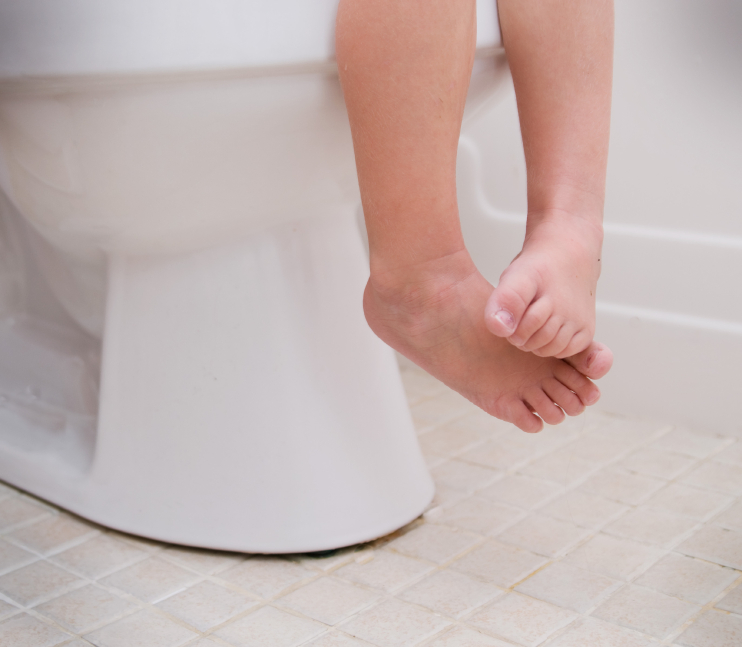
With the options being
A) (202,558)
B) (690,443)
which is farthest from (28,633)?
(690,443)

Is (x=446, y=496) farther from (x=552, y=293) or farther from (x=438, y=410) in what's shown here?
(x=552, y=293)

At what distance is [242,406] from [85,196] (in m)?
0.23

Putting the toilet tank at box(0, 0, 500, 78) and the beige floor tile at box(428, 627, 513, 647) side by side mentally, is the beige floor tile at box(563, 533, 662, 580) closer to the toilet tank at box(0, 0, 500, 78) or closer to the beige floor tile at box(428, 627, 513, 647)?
the beige floor tile at box(428, 627, 513, 647)

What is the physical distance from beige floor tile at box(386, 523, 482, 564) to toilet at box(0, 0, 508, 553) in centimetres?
2

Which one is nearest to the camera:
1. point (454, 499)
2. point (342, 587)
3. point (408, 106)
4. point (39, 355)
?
point (408, 106)

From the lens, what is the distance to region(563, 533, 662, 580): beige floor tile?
0.74 m

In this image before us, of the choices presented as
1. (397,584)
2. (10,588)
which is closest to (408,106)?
(397,584)

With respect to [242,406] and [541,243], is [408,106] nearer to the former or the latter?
[541,243]

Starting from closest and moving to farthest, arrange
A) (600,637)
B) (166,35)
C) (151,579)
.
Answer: (166,35) → (600,637) → (151,579)

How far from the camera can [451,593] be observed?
709mm

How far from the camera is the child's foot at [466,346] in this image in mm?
596

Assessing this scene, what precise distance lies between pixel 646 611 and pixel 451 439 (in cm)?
38

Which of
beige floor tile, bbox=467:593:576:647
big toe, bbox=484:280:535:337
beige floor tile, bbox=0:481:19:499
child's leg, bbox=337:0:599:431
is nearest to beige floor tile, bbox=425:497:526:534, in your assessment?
beige floor tile, bbox=467:593:576:647

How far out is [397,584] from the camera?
73cm
